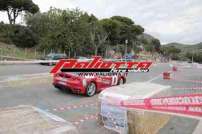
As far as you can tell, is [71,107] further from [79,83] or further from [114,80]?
[114,80]

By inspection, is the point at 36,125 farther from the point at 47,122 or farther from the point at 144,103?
the point at 144,103

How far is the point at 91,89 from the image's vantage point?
409 inches

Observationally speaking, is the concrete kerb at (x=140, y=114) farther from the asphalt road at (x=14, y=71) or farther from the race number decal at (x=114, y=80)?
the asphalt road at (x=14, y=71)

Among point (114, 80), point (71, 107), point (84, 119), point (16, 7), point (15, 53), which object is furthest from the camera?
point (16, 7)

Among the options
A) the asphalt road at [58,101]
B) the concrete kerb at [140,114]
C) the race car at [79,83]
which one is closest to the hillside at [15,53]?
the asphalt road at [58,101]

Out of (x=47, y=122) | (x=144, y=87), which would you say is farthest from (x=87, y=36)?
(x=47, y=122)

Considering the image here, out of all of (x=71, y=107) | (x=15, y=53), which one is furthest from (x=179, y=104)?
(x=15, y=53)

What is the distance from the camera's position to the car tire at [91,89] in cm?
1020

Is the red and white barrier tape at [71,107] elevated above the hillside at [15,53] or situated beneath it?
situated beneath

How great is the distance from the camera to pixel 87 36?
45.0 metres

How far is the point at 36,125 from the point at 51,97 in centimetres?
658

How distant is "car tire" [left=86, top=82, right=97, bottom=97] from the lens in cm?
1020

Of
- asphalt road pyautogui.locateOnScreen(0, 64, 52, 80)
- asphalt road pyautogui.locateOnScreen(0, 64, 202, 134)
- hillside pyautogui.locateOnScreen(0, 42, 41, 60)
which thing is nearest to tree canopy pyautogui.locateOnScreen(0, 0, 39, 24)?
hillside pyautogui.locateOnScreen(0, 42, 41, 60)

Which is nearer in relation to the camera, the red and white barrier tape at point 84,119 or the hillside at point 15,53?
the red and white barrier tape at point 84,119
